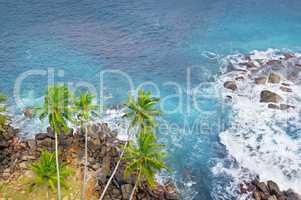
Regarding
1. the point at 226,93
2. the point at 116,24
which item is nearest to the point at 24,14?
the point at 116,24

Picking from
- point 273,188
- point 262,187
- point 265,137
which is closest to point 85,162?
point 262,187

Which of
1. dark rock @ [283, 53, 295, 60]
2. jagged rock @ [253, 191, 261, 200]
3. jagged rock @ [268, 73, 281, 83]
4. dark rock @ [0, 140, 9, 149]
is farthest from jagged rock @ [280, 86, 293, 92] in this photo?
dark rock @ [0, 140, 9, 149]

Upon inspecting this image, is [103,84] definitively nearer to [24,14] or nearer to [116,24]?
[116,24]

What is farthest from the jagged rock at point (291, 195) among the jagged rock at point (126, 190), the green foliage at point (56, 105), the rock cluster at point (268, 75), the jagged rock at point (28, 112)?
the jagged rock at point (28, 112)

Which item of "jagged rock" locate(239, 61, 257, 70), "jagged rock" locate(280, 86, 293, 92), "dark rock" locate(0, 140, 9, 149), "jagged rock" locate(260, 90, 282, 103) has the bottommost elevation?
"dark rock" locate(0, 140, 9, 149)

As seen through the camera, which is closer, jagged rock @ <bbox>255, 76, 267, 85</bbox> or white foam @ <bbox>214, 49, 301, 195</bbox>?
white foam @ <bbox>214, 49, 301, 195</bbox>

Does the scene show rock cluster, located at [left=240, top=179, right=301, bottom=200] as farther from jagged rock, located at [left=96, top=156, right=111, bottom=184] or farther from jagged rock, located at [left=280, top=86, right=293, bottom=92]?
jagged rock, located at [left=280, top=86, right=293, bottom=92]

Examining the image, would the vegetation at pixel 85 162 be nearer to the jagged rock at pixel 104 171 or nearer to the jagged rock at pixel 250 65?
the jagged rock at pixel 104 171
